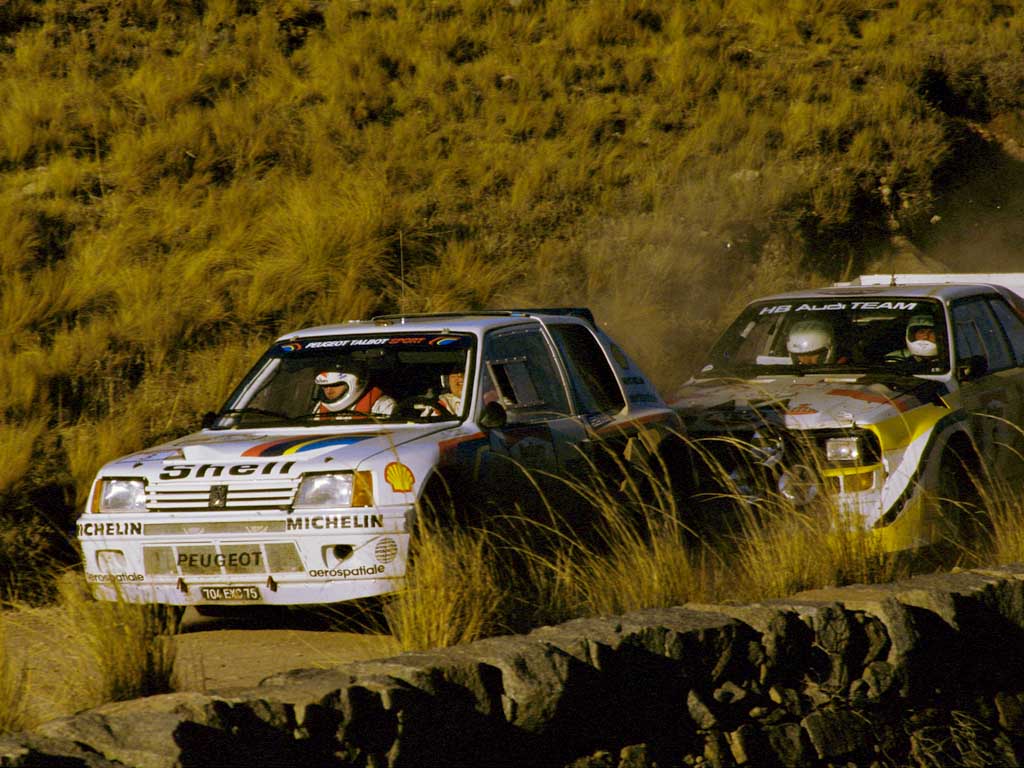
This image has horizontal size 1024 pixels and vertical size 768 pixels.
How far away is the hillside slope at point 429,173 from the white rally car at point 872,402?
416 cm

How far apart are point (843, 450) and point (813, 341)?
6.30 feet

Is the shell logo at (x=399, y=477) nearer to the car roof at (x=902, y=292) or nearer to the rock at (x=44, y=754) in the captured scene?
the rock at (x=44, y=754)

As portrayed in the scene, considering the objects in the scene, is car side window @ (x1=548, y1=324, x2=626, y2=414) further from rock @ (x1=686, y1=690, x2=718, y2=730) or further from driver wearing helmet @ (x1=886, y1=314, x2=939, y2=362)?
rock @ (x1=686, y1=690, x2=718, y2=730)

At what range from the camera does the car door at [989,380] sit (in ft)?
31.2

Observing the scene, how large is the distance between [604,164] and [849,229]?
3.63 meters

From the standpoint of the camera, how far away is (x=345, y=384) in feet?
26.9

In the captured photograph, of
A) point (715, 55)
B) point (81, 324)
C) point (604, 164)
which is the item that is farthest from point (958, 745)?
point (715, 55)

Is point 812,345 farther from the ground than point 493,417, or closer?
closer

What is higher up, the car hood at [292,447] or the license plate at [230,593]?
the car hood at [292,447]

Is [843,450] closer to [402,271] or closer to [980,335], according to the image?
[980,335]

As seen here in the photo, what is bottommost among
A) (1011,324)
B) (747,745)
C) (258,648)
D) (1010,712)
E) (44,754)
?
(1010,712)

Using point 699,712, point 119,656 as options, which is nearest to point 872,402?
point 699,712

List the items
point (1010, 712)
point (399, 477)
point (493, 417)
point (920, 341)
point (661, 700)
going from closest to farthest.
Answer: point (661, 700) < point (1010, 712) < point (399, 477) < point (493, 417) < point (920, 341)

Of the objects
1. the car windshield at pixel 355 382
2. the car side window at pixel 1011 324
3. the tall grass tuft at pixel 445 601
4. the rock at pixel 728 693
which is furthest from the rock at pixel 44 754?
the car side window at pixel 1011 324
